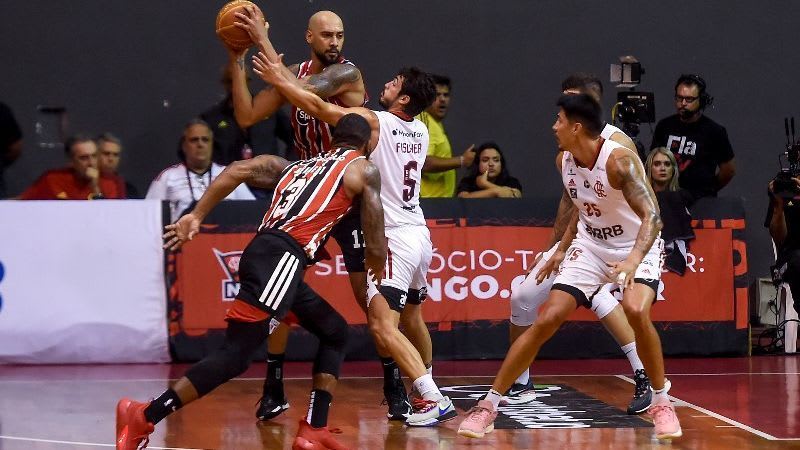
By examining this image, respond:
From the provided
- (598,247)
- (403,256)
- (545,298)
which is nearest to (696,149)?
(545,298)

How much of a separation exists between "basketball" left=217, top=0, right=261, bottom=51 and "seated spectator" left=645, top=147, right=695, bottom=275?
170 inches

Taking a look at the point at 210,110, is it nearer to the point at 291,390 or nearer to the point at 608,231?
the point at 291,390

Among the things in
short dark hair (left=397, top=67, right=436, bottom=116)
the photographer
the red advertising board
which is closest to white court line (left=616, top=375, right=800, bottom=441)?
the red advertising board

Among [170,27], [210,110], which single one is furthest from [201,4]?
[210,110]

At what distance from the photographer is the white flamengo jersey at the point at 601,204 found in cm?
748

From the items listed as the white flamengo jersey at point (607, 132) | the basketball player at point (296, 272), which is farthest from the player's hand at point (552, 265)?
the basketball player at point (296, 272)

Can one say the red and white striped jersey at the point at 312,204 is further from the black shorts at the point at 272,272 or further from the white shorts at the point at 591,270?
the white shorts at the point at 591,270

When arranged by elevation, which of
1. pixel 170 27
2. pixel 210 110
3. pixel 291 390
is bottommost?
pixel 291 390

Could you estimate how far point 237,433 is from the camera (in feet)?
25.3

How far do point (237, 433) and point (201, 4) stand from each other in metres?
6.62

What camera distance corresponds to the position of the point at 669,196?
1084 cm

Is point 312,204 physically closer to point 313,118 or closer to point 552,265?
point 313,118

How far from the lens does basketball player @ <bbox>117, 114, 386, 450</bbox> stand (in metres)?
6.55

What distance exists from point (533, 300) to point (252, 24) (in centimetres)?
271
